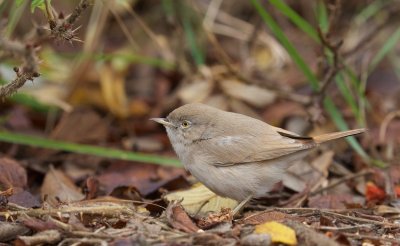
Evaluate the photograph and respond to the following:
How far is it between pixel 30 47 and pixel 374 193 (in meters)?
2.94

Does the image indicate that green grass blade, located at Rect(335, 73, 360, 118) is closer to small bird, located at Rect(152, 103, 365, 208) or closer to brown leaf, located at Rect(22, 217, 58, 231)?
small bird, located at Rect(152, 103, 365, 208)

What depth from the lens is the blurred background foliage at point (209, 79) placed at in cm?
559

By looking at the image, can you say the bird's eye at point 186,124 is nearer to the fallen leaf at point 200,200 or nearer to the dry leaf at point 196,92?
the fallen leaf at point 200,200

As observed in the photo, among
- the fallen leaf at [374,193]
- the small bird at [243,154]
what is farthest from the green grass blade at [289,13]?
the fallen leaf at [374,193]

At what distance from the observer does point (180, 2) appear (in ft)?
22.9

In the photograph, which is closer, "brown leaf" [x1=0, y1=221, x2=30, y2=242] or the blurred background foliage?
"brown leaf" [x1=0, y1=221, x2=30, y2=242]

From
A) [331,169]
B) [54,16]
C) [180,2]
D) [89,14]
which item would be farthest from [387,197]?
[89,14]

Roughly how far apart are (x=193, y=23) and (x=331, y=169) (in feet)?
9.41

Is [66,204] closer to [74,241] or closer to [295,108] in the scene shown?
[74,241]

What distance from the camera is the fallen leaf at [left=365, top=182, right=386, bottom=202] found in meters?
4.77

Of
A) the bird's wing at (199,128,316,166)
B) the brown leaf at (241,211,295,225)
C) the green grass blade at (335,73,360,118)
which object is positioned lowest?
the brown leaf at (241,211,295,225)

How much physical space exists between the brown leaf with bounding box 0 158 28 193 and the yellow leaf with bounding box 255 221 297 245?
1.81 m

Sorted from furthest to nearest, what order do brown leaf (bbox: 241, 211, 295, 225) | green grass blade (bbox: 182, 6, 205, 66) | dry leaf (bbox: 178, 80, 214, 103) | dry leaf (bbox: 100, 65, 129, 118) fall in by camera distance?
dry leaf (bbox: 100, 65, 129, 118) < dry leaf (bbox: 178, 80, 214, 103) < green grass blade (bbox: 182, 6, 205, 66) < brown leaf (bbox: 241, 211, 295, 225)

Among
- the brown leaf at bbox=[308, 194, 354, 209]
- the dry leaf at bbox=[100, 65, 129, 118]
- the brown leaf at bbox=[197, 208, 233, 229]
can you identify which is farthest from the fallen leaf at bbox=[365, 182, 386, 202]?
the dry leaf at bbox=[100, 65, 129, 118]
